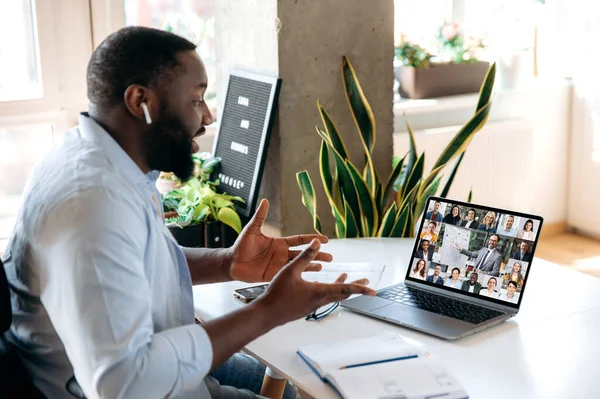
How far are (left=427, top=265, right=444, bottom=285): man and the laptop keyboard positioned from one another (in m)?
0.03

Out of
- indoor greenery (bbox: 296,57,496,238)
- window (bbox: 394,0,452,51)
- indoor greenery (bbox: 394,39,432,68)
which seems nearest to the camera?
indoor greenery (bbox: 296,57,496,238)

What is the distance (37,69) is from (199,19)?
75cm

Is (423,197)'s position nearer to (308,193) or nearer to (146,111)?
(308,193)

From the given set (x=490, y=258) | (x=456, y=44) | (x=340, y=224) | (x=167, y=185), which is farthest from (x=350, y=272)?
(x=456, y=44)

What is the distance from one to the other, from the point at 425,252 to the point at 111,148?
2.84 ft

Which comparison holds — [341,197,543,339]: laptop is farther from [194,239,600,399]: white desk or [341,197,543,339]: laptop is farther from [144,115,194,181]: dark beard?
[144,115,194,181]: dark beard

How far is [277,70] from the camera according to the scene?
3.04 m

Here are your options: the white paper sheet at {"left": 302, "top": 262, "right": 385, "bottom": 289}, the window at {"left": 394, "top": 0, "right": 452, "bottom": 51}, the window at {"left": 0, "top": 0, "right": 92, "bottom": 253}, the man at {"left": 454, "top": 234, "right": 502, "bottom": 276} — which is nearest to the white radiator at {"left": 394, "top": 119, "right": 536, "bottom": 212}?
the window at {"left": 394, "top": 0, "right": 452, "bottom": 51}

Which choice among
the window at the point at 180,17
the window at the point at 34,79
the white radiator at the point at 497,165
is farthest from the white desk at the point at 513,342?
the white radiator at the point at 497,165

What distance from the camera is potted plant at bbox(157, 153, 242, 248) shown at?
122 inches

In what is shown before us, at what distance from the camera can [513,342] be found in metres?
1.75

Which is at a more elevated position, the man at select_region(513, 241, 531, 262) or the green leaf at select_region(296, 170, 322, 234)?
the man at select_region(513, 241, 531, 262)

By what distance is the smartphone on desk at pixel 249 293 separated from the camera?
6.51 feet

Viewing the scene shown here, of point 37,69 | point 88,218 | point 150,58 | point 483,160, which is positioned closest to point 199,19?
point 37,69
